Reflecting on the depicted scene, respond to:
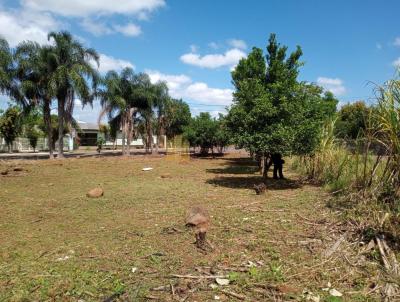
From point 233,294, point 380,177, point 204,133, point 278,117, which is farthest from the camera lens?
point 204,133

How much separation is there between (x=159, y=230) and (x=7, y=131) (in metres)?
38.1

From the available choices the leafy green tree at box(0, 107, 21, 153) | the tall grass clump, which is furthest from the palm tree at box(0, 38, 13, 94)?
the tall grass clump

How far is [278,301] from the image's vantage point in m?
3.76

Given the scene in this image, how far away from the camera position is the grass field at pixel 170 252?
4.01 meters

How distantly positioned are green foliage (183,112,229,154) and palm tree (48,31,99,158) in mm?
8876

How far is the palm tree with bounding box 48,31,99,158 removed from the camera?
27.2 m

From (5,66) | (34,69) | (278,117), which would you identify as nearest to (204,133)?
(34,69)

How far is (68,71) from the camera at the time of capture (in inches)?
1081

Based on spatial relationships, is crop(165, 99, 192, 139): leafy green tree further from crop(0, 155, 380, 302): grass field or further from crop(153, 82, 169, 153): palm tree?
crop(0, 155, 380, 302): grass field

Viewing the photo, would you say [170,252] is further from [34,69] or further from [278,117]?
[34,69]

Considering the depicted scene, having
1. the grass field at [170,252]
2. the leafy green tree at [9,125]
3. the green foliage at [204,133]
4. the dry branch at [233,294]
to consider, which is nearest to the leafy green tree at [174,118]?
the green foliage at [204,133]

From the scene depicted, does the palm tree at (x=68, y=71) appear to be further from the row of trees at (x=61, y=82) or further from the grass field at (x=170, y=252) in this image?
the grass field at (x=170, y=252)

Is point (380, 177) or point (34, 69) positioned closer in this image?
point (380, 177)

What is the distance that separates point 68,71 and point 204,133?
37.9 feet
